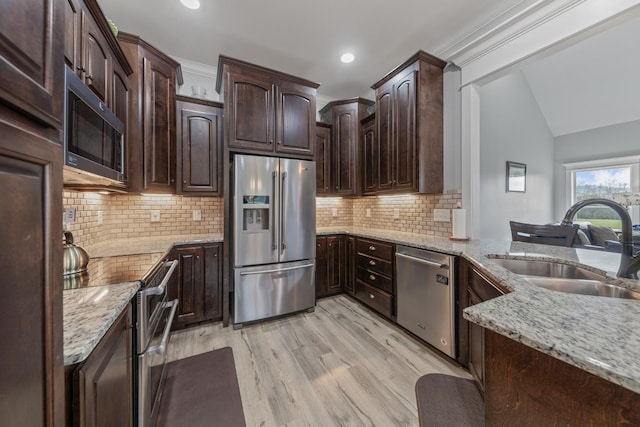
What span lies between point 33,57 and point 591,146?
7.89m

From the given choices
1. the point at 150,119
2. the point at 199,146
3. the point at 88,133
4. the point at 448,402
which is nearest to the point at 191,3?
the point at 150,119

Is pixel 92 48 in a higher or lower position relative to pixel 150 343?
higher

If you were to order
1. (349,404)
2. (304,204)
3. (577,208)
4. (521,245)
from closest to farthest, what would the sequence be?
1. (577,208)
2. (349,404)
3. (521,245)
4. (304,204)

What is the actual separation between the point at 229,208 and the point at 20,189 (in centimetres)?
215

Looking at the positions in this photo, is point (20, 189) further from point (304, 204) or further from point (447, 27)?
point (447, 27)

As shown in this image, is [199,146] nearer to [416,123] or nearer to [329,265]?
[329,265]

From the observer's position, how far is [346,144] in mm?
3559

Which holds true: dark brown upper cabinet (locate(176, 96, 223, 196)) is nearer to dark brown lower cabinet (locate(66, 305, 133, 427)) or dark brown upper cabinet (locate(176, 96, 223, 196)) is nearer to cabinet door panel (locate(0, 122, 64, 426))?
dark brown lower cabinet (locate(66, 305, 133, 427))

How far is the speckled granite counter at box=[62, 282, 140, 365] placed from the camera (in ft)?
2.09

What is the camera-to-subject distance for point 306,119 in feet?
9.39

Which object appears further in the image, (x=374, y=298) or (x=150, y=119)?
(x=374, y=298)

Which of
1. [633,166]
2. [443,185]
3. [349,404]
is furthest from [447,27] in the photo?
[633,166]

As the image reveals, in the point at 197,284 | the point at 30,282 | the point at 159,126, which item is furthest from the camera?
the point at 197,284

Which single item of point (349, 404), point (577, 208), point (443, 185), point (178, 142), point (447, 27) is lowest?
point (349, 404)
